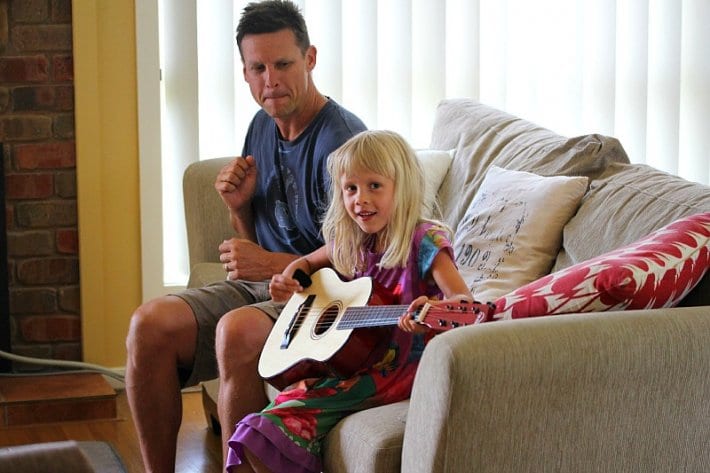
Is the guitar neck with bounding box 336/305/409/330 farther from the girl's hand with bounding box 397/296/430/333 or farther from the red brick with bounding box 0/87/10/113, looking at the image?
the red brick with bounding box 0/87/10/113

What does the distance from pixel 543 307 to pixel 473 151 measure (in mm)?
1087

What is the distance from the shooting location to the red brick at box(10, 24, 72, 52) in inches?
141

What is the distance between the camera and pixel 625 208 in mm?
2336

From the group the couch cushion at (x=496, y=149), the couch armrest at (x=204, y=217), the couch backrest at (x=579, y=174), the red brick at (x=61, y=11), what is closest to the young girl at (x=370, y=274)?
the couch backrest at (x=579, y=174)

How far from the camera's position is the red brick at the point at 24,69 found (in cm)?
358

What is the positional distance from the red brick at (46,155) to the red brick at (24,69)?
8.0 inches

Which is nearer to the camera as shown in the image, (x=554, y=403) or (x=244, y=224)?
(x=554, y=403)

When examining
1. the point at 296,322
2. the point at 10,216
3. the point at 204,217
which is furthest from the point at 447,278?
the point at 10,216

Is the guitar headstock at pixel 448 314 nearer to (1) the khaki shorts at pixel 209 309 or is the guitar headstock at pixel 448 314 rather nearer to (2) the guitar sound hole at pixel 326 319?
(2) the guitar sound hole at pixel 326 319

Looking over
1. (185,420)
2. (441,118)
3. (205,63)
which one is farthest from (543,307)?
(205,63)

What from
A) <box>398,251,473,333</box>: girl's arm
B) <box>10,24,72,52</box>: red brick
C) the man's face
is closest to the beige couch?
<box>398,251,473,333</box>: girl's arm

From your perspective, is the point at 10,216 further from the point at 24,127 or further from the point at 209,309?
the point at 209,309

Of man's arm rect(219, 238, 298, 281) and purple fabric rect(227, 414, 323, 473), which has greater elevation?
man's arm rect(219, 238, 298, 281)

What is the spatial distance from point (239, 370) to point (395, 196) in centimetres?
47
